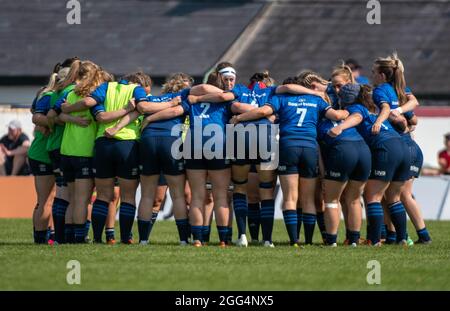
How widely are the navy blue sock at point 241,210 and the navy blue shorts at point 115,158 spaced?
4.36 feet

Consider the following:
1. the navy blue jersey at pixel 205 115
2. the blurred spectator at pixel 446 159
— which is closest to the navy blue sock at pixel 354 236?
the navy blue jersey at pixel 205 115

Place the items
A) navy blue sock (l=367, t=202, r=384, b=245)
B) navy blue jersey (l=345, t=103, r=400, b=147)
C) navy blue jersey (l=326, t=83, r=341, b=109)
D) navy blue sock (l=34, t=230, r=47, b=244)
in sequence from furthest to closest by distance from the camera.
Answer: navy blue sock (l=34, t=230, r=47, b=244) < navy blue jersey (l=326, t=83, r=341, b=109) < navy blue jersey (l=345, t=103, r=400, b=147) < navy blue sock (l=367, t=202, r=384, b=245)

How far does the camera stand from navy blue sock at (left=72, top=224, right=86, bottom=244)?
1540 cm

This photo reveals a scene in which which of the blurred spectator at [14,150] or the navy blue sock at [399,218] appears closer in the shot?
the navy blue sock at [399,218]

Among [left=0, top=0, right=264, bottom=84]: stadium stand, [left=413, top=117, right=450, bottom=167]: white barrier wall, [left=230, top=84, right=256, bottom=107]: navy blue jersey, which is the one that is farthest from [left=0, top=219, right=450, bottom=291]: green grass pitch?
[left=0, top=0, right=264, bottom=84]: stadium stand

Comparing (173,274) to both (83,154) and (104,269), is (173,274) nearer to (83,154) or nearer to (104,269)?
(104,269)

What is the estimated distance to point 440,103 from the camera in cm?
3734

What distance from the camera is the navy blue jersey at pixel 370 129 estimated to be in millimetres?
15500

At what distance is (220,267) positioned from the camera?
12.5 m

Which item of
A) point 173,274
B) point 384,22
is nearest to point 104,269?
point 173,274

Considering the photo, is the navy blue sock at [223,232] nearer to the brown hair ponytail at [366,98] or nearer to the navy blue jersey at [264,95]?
the navy blue jersey at [264,95]

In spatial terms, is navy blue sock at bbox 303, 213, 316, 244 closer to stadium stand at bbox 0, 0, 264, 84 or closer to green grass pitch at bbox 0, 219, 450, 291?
green grass pitch at bbox 0, 219, 450, 291

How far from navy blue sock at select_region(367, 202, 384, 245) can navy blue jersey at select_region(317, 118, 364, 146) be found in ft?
2.87
